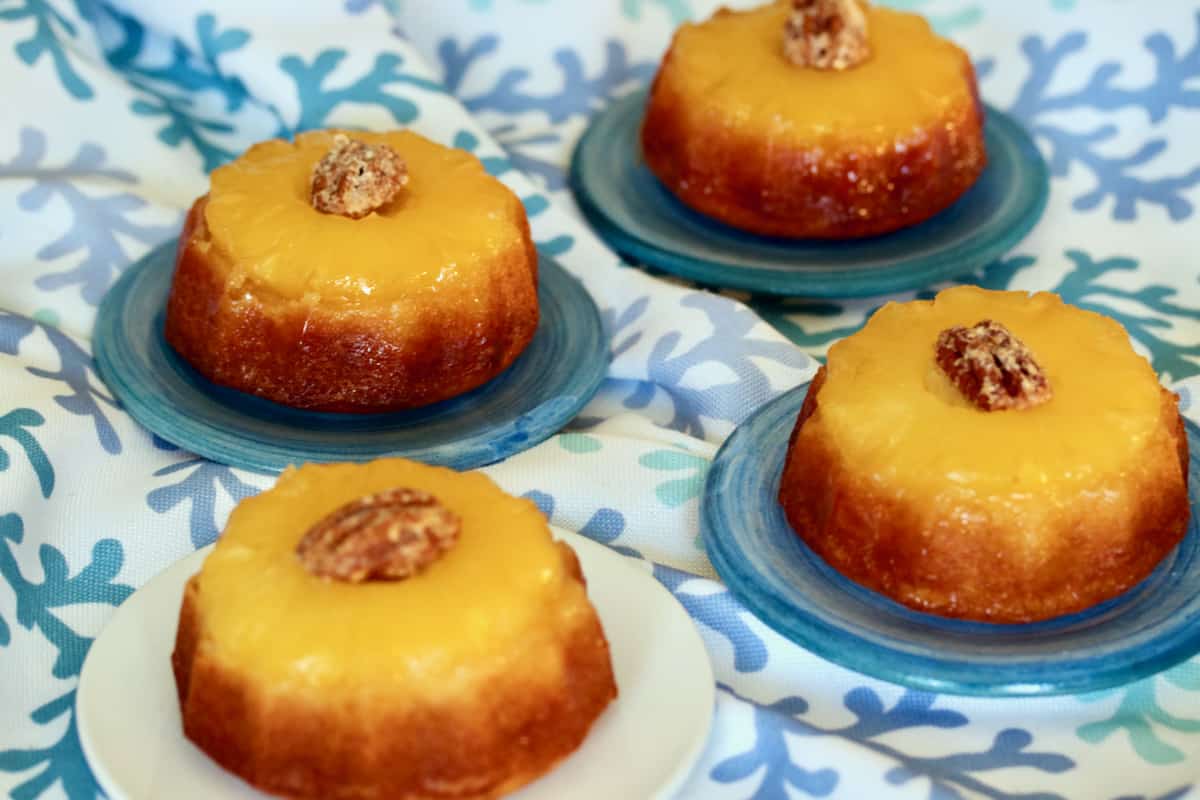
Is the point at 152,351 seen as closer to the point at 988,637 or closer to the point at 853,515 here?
the point at 853,515

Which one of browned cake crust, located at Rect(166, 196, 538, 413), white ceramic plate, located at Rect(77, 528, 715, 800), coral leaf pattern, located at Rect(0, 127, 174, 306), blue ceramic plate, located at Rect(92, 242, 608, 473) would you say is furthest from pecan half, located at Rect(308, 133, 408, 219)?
white ceramic plate, located at Rect(77, 528, 715, 800)

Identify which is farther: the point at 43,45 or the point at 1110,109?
the point at 1110,109

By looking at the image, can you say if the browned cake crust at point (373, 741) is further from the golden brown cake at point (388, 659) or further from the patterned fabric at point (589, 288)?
the patterned fabric at point (589, 288)

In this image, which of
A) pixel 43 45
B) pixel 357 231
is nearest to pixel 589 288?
pixel 357 231

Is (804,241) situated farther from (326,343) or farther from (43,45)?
(43,45)

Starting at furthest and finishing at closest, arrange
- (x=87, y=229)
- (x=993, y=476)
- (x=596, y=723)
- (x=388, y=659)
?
1. (x=87, y=229)
2. (x=993, y=476)
3. (x=596, y=723)
4. (x=388, y=659)

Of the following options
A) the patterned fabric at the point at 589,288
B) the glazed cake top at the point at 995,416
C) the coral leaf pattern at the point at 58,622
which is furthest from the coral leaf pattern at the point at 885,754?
the coral leaf pattern at the point at 58,622

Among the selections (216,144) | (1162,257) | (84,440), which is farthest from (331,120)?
(1162,257)
